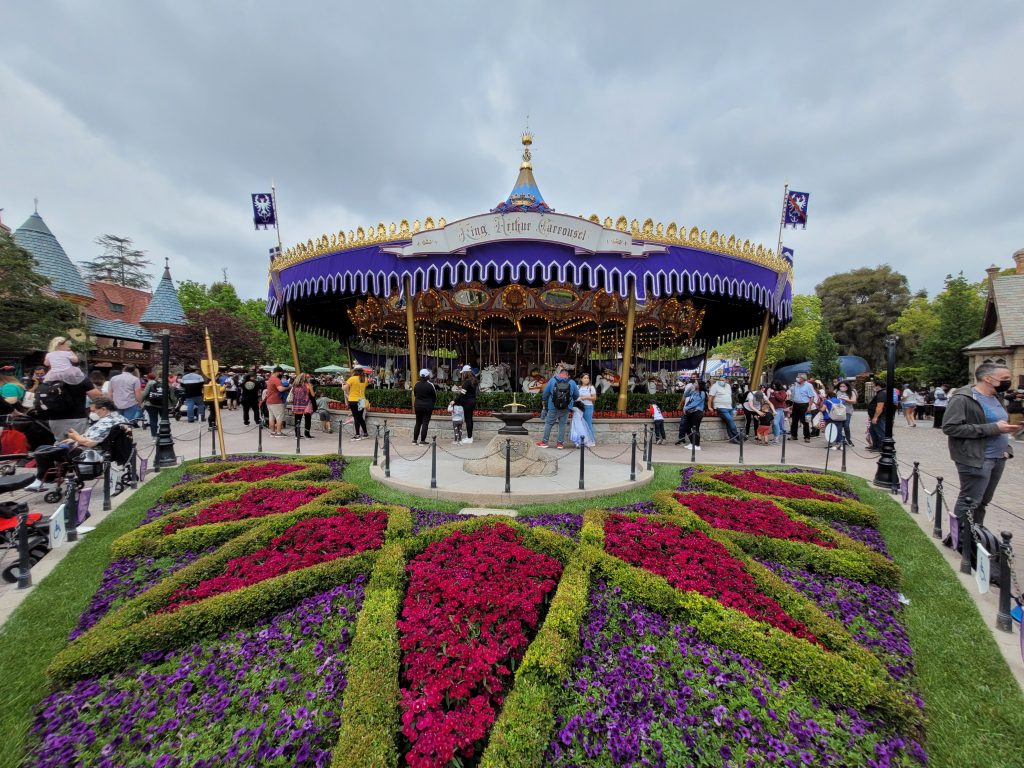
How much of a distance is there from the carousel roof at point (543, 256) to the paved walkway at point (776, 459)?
4.52m

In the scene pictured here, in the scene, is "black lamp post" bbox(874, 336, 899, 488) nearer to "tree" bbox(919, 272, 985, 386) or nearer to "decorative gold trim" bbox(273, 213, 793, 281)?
"decorative gold trim" bbox(273, 213, 793, 281)

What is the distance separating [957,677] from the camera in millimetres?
3162

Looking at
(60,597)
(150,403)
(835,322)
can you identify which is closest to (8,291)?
(150,403)

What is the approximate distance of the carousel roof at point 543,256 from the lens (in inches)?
475

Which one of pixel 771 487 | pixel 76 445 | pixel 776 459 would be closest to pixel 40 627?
pixel 76 445

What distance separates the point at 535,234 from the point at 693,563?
31.9 ft

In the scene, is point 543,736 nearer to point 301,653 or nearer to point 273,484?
point 301,653

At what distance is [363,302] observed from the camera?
1723 centimetres

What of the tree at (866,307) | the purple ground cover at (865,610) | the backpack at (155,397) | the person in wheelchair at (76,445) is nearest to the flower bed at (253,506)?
the person in wheelchair at (76,445)

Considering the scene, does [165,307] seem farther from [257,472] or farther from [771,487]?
[771,487]

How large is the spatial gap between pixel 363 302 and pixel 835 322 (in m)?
57.8

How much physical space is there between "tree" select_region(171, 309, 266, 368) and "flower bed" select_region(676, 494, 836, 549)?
37.6 meters

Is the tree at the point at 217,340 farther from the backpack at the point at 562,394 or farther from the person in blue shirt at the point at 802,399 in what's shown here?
→ the person in blue shirt at the point at 802,399

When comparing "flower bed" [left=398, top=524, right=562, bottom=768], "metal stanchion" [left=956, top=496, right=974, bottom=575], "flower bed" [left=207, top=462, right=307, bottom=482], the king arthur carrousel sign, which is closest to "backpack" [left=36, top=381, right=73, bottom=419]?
"flower bed" [left=207, top=462, right=307, bottom=482]
